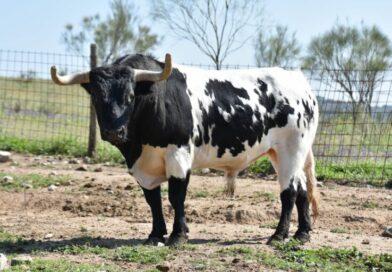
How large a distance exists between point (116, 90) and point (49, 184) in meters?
4.51

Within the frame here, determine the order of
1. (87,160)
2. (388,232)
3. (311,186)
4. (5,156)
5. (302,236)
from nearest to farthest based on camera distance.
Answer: (302,236), (388,232), (311,186), (5,156), (87,160)

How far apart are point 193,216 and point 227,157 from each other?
1541 millimetres

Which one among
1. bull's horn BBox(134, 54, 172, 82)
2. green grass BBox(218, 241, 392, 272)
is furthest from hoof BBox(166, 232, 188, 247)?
bull's horn BBox(134, 54, 172, 82)

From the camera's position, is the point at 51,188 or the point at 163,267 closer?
the point at 163,267

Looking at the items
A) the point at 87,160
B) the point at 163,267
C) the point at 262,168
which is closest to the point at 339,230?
the point at 163,267

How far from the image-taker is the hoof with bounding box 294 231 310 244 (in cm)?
778

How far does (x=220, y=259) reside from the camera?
6566 mm

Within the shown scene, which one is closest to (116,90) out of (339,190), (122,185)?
(122,185)

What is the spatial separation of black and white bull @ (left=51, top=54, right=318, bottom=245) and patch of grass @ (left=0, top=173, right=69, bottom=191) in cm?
369

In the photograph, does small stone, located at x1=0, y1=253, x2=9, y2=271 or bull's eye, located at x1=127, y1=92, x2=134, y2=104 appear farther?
bull's eye, located at x1=127, y1=92, x2=134, y2=104

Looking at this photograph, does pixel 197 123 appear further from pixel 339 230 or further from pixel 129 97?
pixel 339 230

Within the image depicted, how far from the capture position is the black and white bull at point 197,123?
692 cm

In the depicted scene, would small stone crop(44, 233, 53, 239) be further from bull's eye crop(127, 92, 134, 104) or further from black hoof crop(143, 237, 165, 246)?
bull's eye crop(127, 92, 134, 104)

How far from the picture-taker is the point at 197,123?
24.5ft
